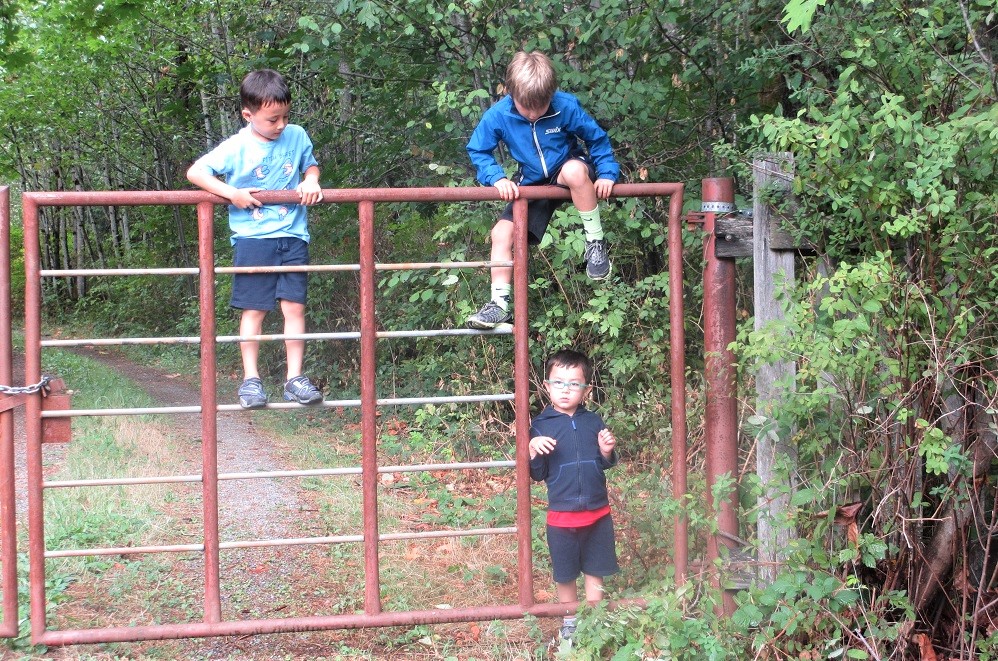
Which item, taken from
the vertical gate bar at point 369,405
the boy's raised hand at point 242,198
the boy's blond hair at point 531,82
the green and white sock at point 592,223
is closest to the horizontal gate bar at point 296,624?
the vertical gate bar at point 369,405

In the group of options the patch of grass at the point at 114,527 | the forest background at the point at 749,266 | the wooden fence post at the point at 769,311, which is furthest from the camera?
the patch of grass at the point at 114,527

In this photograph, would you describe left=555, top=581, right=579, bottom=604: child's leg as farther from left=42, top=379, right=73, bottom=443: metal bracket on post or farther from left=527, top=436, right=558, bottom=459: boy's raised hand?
left=42, top=379, right=73, bottom=443: metal bracket on post

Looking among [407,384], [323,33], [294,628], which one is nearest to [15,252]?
[407,384]

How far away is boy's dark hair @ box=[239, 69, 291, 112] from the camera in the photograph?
13.6 feet

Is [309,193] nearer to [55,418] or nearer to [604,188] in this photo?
[604,188]

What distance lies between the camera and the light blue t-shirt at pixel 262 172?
415cm

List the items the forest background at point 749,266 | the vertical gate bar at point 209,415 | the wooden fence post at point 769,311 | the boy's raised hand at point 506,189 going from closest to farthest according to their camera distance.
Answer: the forest background at point 749,266 → the wooden fence post at point 769,311 → the vertical gate bar at point 209,415 → the boy's raised hand at point 506,189

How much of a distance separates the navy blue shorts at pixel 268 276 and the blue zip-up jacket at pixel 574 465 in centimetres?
120

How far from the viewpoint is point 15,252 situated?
2884 centimetres

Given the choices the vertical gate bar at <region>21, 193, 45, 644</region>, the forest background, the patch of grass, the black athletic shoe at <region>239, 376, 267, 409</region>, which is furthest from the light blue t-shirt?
the patch of grass

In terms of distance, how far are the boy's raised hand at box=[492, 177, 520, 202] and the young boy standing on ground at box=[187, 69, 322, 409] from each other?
2.41ft

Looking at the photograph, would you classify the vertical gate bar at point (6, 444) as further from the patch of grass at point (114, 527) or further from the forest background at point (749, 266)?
the forest background at point (749, 266)

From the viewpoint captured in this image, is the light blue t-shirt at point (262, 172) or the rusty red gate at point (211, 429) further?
the light blue t-shirt at point (262, 172)

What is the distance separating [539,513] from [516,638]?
1.53 m
